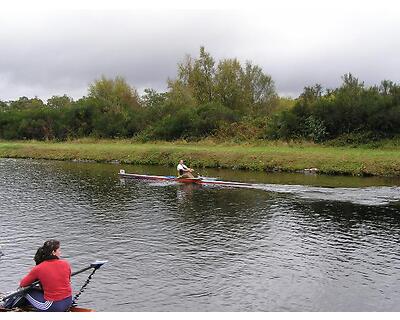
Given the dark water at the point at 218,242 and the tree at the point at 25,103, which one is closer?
the dark water at the point at 218,242

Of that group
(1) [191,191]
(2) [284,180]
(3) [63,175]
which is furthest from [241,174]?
(3) [63,175]

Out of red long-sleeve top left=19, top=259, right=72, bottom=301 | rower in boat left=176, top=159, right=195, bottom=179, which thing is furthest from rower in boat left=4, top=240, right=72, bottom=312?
rower in boat left=176, top=159, right=195, bottom=179

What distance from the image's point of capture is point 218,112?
70.1m

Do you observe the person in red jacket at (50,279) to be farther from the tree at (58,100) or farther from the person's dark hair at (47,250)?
the tree at (58,100)

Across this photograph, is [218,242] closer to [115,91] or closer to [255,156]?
[255,156]

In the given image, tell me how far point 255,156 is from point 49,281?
41481mm

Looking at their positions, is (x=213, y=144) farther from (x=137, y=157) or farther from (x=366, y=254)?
(x=366, y=254)

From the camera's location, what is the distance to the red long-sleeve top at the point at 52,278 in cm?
1123

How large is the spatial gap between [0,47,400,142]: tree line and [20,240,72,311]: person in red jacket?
164ft

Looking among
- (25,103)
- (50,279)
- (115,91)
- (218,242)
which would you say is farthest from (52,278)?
(25,103)

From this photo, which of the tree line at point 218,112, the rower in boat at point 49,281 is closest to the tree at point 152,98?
the tree line at point 218,112

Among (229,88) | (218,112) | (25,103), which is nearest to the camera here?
(218,112)

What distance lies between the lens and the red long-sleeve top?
11.2 m

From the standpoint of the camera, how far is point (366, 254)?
63.3 feet
